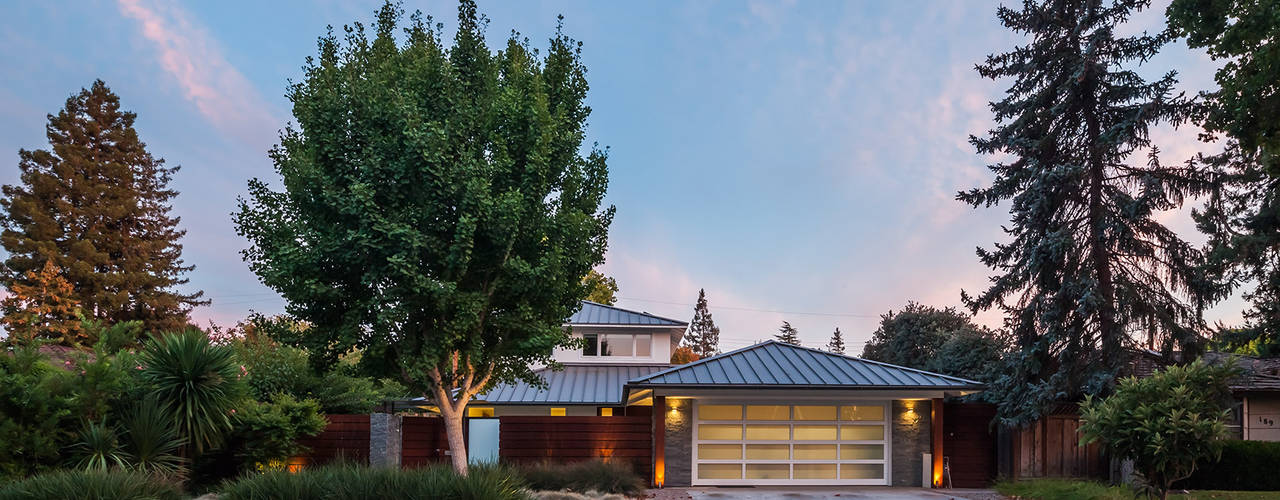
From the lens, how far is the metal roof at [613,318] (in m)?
25.5

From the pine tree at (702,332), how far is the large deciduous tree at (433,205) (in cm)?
7372

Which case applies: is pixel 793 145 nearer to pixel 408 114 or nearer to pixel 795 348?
pixel 795 348

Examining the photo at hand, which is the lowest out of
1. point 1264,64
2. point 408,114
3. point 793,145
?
point 408,114

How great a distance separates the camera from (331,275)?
11250 millimetres

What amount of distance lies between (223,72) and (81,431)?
957 cm

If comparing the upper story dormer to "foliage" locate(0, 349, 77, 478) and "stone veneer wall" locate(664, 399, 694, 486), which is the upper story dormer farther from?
"foliage" locate(0, 349, 77, 478)

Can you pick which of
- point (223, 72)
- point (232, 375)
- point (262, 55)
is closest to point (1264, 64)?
point (232, 375)

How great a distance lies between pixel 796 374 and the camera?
16.8 meters

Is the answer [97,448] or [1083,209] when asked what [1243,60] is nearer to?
[1083,209]

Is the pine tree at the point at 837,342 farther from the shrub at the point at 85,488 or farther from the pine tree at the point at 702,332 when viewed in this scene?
the shrub at the point at 85,488

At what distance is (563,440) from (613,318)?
9483 millimetres

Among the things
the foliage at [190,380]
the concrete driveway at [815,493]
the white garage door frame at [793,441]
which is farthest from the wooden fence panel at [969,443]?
the foliage at [190,380]

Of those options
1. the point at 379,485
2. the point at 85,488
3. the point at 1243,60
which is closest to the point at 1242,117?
the point at 1243,60

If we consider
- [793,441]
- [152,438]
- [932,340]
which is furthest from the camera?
[932,340]
